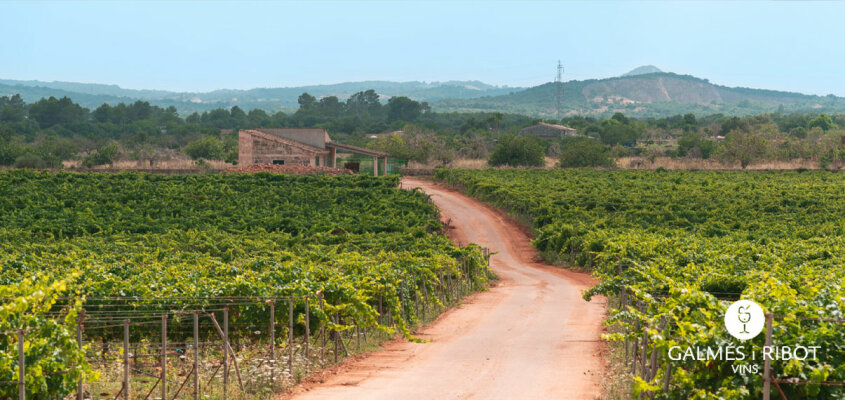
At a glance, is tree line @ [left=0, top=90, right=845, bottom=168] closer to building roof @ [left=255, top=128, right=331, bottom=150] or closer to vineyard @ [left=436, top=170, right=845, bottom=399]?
vineyard @ [left=436, top=170, right=845, bottom=399]

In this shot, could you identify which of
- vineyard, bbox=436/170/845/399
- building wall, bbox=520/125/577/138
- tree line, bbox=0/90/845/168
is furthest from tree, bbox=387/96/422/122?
vineyard, bbox=436/170/845/399

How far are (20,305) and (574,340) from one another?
12323 millimetres

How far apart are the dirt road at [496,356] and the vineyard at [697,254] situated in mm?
1063

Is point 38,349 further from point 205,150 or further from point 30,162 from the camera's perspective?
point 205,150

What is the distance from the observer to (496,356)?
16.3 metres

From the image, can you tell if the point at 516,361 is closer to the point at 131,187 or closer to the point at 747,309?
the point at 747,309

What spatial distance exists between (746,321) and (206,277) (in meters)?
12.9

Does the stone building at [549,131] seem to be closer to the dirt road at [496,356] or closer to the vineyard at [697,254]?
the vineyard at [697,254]

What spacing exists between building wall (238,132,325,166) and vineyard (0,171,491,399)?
830 cm

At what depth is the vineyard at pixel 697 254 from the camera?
28.7ft

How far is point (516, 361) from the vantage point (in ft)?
51.6

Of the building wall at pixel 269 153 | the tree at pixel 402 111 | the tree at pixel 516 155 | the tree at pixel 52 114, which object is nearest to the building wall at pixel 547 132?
the tree at pixel 402 111

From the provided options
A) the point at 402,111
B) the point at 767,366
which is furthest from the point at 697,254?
the point at 402,111

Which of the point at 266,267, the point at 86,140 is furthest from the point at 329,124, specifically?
the point at 266,267
